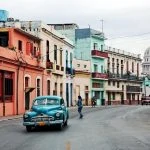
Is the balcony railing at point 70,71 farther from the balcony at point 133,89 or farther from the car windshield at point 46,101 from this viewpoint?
the car windshield at point 46,101

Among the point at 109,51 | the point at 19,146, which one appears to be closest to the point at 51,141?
the point at 19,146

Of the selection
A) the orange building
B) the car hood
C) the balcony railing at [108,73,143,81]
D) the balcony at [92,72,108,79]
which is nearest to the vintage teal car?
the car hood

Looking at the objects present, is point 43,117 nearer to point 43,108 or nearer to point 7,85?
point 43,108

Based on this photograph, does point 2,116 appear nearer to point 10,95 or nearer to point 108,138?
point 10,95

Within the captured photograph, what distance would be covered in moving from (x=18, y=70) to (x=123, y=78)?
52.8 meters

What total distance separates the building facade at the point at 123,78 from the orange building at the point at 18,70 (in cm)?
3942

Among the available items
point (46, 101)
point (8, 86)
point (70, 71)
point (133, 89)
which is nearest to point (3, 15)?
point (8, 86)

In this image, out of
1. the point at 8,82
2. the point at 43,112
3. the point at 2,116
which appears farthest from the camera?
the point at 8,82

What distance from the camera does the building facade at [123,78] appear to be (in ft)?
292

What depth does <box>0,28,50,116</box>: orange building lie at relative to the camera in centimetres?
3925

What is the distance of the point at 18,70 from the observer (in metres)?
42.5

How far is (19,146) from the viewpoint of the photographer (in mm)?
→ 16141

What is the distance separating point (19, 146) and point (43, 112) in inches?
265

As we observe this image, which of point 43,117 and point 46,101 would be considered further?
point 46,101
